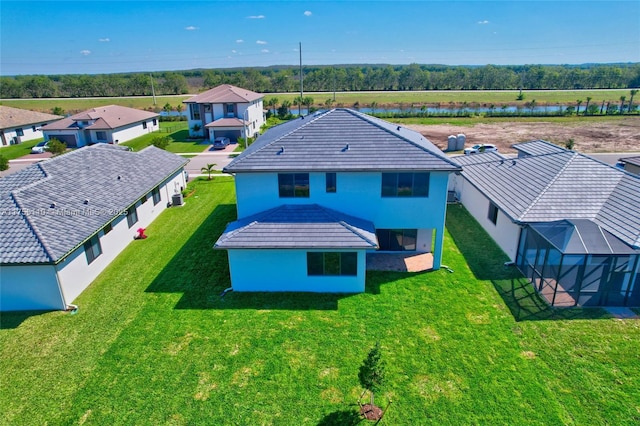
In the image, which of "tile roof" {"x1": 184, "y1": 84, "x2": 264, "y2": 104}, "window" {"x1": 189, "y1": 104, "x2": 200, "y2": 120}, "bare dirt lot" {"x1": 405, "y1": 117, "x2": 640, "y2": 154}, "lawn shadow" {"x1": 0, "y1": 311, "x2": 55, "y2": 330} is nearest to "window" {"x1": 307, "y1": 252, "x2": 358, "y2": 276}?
"lawn shadow" {"x1": 0, "y1": 311, "x2": 55, "y2": 330}

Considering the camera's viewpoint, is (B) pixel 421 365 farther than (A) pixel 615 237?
No

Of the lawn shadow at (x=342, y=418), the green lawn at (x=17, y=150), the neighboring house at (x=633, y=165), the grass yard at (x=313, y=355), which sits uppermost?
the neighboring house at (x=633, y=165)

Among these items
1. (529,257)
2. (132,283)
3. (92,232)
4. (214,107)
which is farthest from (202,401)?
(214,107)

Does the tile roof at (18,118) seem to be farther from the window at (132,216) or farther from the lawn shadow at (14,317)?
the lawn shadow at (14,317)

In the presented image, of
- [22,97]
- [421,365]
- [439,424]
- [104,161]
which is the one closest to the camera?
[439,424]

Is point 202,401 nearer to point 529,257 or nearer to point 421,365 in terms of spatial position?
point 421,365

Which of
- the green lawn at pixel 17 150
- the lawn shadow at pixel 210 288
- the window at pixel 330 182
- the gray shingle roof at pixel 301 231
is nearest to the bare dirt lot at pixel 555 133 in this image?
the window at pixel 330 182

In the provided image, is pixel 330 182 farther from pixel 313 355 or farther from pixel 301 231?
pixel 313 355
